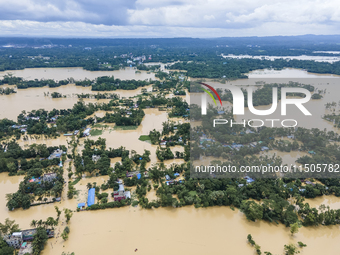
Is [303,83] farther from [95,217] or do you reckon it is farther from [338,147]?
[95,217]

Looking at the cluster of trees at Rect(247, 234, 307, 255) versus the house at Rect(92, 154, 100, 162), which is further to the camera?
the house at Rect(92, 154, 100, 162)

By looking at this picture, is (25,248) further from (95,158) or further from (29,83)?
(29,83)

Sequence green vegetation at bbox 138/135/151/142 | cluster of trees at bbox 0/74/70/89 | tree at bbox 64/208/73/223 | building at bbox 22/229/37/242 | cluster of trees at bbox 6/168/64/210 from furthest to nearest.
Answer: cluster of trees at bbox 0/74/70/89, green vegetation at bbox 138/135/151/142, cluster of trees at bbox 6/168/64/210, tree at bbox 64/208/73/223, building at bbox 22/229/37/242

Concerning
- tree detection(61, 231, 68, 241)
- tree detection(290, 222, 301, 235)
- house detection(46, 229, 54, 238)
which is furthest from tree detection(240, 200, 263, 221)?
house detection(46, 229, 54, 238)

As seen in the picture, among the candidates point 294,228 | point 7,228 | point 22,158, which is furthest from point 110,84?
point 294,228

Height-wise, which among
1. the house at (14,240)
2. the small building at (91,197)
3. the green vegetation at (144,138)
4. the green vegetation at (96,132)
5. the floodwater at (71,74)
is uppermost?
the floodwater at (71,74)


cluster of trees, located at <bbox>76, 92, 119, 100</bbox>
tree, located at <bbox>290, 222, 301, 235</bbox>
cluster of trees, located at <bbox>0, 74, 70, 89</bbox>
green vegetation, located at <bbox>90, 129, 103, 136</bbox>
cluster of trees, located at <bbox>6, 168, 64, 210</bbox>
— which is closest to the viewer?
tree, located at <bbox>290, 222, 301, 235</bbox>

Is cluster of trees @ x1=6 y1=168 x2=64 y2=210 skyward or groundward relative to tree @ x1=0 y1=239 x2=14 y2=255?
skyward

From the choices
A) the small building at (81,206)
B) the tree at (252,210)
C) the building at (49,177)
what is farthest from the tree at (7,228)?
the tree at (252,210)

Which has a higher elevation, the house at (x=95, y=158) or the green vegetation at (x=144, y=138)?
the green vegetation at (x=144, y=138)

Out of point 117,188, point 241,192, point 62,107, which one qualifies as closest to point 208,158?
point 241,192

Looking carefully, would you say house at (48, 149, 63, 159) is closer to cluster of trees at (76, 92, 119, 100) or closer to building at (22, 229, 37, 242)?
building at (22, 229, 37, 242)

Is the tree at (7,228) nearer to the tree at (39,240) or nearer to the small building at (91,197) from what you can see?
the tree at (39,240)
